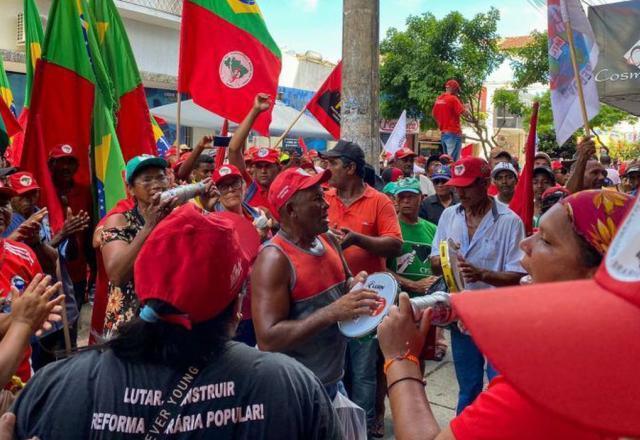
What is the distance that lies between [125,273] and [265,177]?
2.92 meters

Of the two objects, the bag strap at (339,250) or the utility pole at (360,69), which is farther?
the utility pole at (360,69)

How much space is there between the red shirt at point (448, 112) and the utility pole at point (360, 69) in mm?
5297

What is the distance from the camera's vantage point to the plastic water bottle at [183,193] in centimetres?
294

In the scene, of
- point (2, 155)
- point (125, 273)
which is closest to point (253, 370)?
point (125, 273)

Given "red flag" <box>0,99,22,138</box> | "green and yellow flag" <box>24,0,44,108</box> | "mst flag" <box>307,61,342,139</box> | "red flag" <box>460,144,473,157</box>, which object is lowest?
"red flag" <box>0,99,22,138</box>

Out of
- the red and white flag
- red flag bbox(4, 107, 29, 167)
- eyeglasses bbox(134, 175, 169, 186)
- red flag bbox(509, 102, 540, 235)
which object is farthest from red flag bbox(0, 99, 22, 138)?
the red and white flag

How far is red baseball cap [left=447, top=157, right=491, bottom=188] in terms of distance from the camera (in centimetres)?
389

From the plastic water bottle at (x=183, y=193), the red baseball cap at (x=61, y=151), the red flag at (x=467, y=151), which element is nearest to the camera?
the plastic water bottle at (x=183, y=193)

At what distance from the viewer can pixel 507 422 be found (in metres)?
1.14

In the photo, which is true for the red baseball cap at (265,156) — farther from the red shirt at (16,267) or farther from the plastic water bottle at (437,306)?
the plastic water bottle at (437,306)

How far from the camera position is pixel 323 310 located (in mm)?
2631

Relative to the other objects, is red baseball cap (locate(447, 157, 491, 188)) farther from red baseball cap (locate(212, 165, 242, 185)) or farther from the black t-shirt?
the black t-shirt

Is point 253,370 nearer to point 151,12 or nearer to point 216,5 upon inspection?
point 216,5

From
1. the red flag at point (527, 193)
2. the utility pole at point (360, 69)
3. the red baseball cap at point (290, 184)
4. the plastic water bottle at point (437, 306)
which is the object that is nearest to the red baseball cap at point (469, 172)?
the red flag at point (527, 193)
